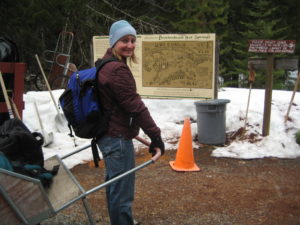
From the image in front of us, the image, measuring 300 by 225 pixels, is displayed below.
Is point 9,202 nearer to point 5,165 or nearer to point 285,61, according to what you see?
point 5,165

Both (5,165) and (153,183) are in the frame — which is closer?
(5,165)

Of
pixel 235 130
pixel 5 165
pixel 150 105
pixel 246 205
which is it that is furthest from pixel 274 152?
pixel 5 165

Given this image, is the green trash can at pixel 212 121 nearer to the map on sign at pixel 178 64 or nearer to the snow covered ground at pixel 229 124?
the snow covered ground at pixel 229 124

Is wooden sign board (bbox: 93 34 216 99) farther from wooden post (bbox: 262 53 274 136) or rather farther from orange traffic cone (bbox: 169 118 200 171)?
orange traffic cone (bbox: 169 118 200 171)

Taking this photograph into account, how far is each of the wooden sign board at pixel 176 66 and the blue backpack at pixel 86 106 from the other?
5.58 metres

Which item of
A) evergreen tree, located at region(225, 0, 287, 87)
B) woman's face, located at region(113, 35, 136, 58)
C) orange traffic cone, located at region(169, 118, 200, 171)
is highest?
evergreen tree, located at region(225, 0, 287, 87)

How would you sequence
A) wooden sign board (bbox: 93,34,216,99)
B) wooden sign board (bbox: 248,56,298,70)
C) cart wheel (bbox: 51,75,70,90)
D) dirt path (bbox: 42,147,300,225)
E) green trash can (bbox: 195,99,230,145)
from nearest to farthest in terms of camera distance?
dirt path (bbox: 42,147,300,225)
green trash can (bbox: 195,99,230,145)
wooden sign board (bbox: 248,56,298,70)
wooden sign board (bbox: 93,34,216,99)
cart wheel (bbox: 51,75,70,90)

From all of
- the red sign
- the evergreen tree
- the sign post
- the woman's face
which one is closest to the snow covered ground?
the sign post

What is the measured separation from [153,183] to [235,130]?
289 centimetres

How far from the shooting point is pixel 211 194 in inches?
192

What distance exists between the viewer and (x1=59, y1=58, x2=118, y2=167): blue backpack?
111 inches

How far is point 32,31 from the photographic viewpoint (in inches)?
426

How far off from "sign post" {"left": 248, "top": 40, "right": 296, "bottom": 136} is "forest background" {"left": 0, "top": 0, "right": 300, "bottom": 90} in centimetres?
132

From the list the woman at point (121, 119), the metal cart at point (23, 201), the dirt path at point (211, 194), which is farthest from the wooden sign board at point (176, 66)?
the metal cart at point (23, 201)
